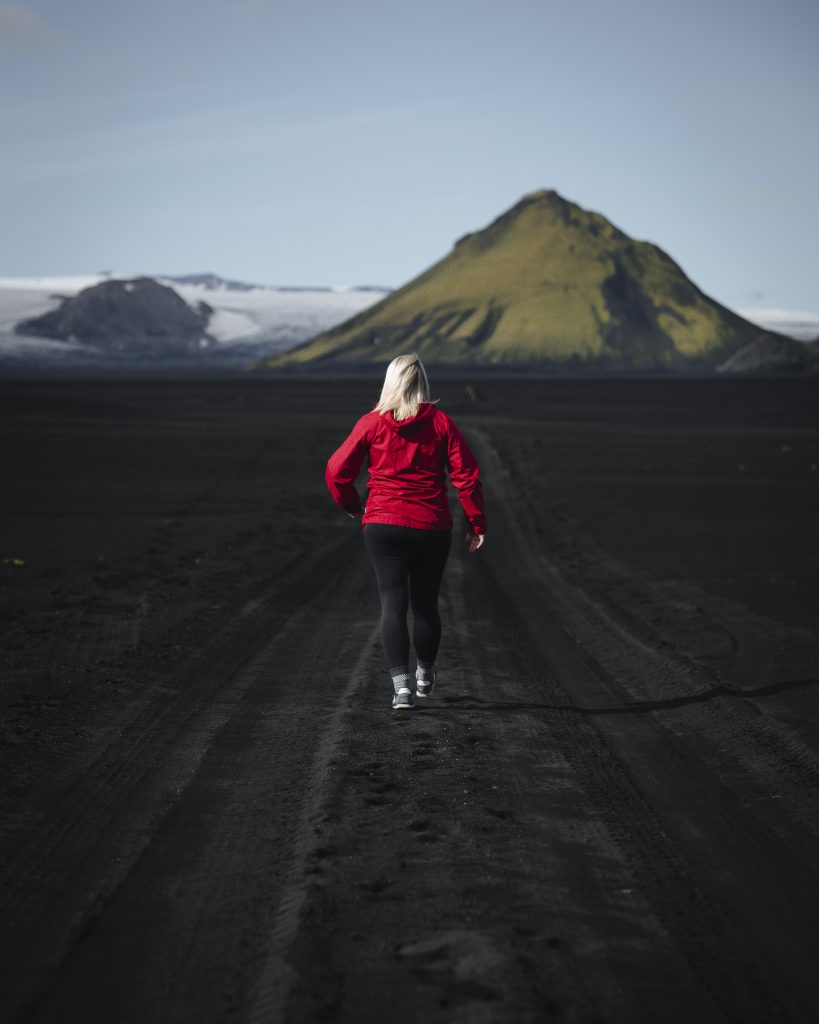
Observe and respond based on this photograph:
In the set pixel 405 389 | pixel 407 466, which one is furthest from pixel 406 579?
pixel 405 389

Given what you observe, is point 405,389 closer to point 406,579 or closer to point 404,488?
point 404,488

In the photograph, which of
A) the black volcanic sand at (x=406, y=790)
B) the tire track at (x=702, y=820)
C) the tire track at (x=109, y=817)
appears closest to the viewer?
the black volcanic sand at (x=406, y=790)

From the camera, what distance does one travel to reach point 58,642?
9.16 meters

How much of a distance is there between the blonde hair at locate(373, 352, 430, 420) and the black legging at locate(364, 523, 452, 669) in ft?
2.24

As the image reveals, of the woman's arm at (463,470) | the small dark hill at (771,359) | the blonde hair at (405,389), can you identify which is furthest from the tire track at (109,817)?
the small dark hill at (771,359)

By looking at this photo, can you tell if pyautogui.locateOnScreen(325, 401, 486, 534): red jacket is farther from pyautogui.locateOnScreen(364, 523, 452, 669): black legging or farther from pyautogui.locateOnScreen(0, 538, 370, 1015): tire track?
pyautogui.locateOnScreen(0, 538, 370, 1015): tire track

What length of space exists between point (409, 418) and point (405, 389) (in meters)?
0.17

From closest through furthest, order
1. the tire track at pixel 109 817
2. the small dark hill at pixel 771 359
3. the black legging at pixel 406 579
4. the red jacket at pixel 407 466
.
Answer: the tire track at pixel 109 817
the red jacket at pixel 407 466
the black legging at pixel 406 579
the small dark hill at pixel 771 359

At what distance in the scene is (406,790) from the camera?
5.42m

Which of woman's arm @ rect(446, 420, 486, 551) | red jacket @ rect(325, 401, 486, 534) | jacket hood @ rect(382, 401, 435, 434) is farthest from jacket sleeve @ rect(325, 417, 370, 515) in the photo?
woman's arm @ rect(446, 420, 486, 551)

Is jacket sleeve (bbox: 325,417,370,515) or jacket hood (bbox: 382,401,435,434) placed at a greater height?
jacket hood (bbox: 382,401,435,434)

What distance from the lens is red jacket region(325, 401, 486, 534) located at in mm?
6652

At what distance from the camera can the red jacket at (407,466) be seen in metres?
6.65

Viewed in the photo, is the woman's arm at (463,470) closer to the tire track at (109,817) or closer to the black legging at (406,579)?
the black legging at (406,579)
